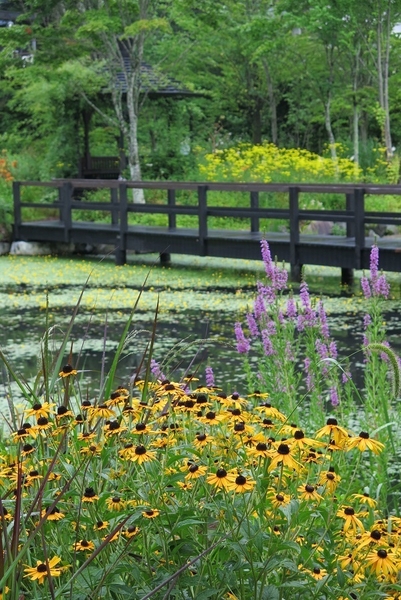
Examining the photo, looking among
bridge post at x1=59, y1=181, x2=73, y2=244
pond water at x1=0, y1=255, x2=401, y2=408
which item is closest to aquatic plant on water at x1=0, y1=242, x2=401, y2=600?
pond water at x1=0, y1=255, x2=401, y2=408

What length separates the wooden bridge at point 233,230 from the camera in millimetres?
12117

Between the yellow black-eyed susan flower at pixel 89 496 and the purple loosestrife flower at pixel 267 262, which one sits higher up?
the purple loosestrife flower at pixel 267 262

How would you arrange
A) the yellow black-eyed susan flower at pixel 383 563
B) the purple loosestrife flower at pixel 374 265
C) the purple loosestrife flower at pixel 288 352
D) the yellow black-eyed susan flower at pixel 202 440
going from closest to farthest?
the yellow black-eyed susan flower at pixel 383 563, the yellow black-eyed susan flower at pixel 202 440, the purple loosestrife flower at pixel 288 352, the purple loosestrife flower at pixel 374 265

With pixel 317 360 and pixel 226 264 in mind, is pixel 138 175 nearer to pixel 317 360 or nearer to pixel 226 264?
pixel 226 264

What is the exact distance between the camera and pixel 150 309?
1091 centimetres

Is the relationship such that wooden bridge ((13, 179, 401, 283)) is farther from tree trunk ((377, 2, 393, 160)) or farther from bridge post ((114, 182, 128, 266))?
tree trunk ((377, 2, 393, 160))

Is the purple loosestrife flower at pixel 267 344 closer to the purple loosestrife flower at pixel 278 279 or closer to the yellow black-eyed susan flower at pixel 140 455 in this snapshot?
the purple loosestrife flower at pixel 278 279

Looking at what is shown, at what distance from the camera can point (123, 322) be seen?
10.2m

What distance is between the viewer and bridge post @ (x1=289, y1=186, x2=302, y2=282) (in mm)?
12625

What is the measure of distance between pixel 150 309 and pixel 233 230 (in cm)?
422

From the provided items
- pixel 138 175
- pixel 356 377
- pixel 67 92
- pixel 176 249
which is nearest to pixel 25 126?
pixel 67 92

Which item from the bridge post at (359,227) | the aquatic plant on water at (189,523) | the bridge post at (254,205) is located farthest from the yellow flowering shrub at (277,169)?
the aquatic plant on water at (189,523)

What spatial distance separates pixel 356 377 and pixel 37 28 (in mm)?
13483

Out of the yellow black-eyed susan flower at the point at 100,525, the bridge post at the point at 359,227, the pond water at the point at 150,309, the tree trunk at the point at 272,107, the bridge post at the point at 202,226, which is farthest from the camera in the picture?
the tree trunk at the point at 272,107
